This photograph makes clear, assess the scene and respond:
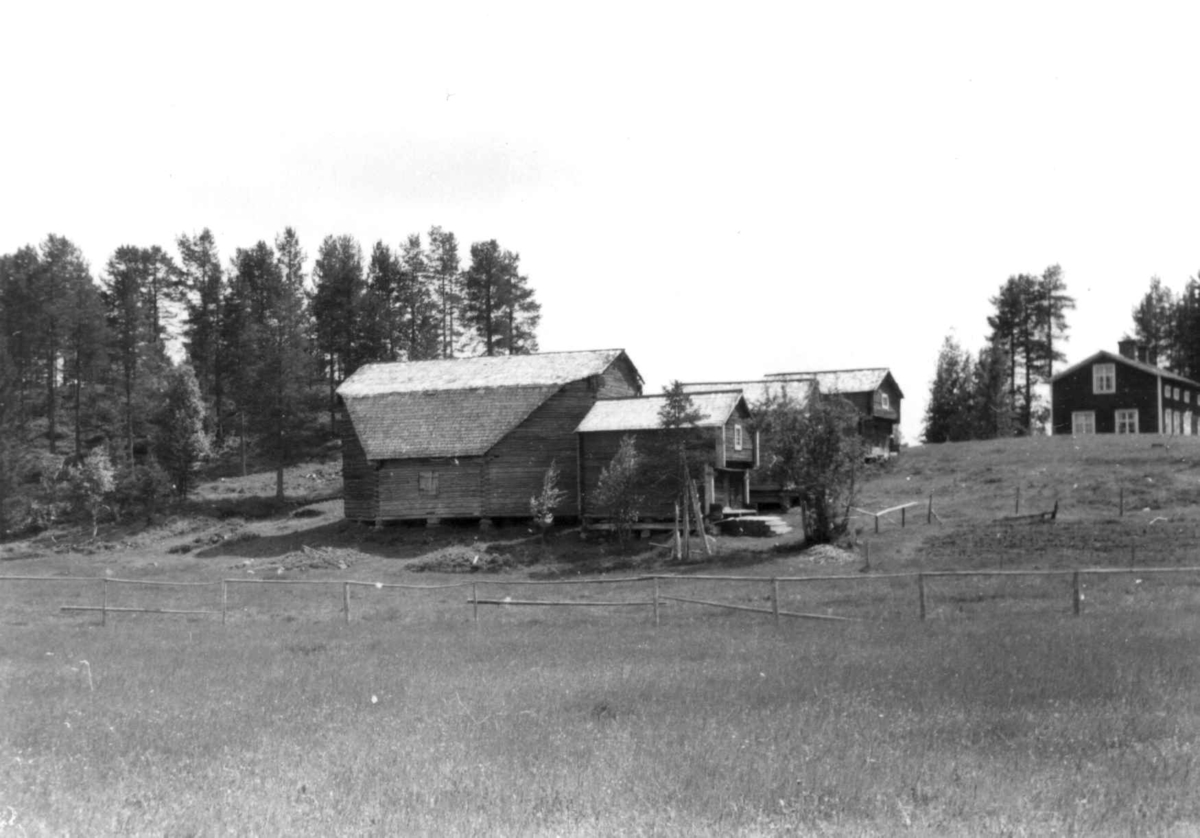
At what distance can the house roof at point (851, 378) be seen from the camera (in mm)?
79188

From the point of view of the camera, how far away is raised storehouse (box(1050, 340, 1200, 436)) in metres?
80.3

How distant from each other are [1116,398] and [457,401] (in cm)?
4938

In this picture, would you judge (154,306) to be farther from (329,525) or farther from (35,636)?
(35,636)

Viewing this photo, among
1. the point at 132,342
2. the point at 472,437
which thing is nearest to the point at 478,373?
the point at 472,437

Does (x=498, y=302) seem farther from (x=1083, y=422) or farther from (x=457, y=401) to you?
(x=1083, y=422)

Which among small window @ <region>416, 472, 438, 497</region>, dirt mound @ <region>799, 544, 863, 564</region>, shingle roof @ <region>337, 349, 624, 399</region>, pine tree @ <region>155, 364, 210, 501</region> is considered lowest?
dirt mound @ <region>799, 544, 863, 564</region>

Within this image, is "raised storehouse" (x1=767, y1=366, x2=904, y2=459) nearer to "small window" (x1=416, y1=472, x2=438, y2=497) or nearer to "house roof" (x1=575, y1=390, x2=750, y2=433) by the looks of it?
"house roof" (x1=575, y1=390, x2=750, y2=433)

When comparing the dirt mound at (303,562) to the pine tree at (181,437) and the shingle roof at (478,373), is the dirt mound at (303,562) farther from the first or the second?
the pine tree at (181,437)

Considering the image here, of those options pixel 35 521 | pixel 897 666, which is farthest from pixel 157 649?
pixel 35 521

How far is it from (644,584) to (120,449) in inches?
2251

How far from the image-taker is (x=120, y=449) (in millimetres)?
83438

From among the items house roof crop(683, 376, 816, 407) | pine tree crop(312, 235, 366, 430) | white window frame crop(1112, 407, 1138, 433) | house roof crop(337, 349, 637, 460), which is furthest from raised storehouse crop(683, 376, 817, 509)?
pine tree crop(312, 235, 366, 430)

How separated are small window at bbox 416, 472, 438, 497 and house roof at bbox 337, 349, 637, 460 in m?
1.16

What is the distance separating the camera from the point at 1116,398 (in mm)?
81188
